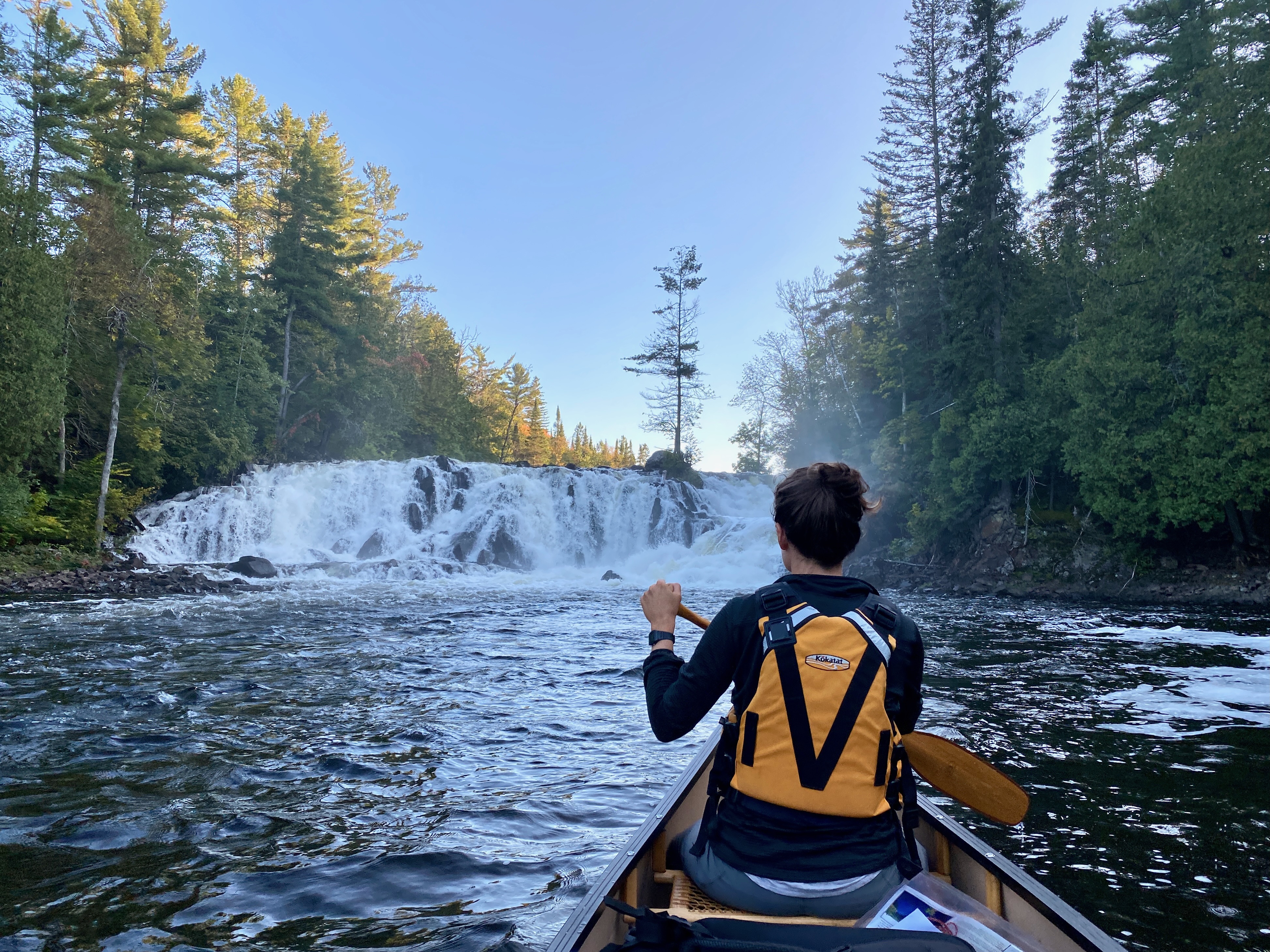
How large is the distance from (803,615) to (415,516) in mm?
26396

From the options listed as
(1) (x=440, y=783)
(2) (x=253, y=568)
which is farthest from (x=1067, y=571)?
(2) (x=253, y=568)

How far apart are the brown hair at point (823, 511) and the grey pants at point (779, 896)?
0.87 metres

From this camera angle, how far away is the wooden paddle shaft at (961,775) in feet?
9.29

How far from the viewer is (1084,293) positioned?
66.8 ft

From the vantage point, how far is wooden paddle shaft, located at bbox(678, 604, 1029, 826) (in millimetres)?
2830

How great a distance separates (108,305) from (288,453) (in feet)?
49.7

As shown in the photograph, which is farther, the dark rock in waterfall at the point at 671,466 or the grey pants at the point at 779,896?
Answer: the dark rock in waterfall at the point at 671,466

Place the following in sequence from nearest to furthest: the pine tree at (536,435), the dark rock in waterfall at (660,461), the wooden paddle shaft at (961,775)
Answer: the wooden paddle shaft at (961,775) → the dark rock in waterfall at (660,461) → the pine tree at (536,435)

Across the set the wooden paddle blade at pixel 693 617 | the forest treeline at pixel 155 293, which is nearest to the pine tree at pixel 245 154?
the forest treeline at pixel 155 293

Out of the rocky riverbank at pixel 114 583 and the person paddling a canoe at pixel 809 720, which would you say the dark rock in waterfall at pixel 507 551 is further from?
the person paddling a canoe at pixel 809 720

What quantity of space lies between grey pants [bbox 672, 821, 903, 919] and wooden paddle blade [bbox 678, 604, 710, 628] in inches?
31.5

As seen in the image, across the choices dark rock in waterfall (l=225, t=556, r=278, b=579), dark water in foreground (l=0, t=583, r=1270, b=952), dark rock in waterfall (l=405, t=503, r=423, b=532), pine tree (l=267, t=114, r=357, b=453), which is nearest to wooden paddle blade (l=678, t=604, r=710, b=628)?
dark water in foreground (l=0, t=583, r=1270, b=952)

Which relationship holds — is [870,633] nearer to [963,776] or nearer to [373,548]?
[963,776]

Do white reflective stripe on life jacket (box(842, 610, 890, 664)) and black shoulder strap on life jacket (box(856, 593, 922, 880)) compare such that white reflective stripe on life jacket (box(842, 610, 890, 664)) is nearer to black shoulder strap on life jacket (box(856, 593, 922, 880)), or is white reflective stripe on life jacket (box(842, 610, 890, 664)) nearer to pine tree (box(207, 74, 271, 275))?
black shoulder strap on life jacket (box(856, 593, 922, 880))
